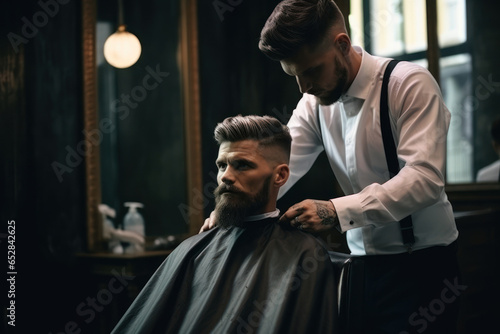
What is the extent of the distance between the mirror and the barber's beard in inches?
80.8

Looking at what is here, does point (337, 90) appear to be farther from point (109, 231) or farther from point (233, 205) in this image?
point (109, 231)

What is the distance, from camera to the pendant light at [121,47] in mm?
3615

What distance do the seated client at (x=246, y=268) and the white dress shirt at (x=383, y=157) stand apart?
0.18 meters

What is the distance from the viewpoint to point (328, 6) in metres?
1.77

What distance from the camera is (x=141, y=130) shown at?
3852 mm

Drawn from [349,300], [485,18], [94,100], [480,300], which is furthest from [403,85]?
[485,18]

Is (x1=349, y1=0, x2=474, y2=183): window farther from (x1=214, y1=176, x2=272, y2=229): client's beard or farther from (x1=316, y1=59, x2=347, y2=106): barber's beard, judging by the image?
(x1=214, y1=176, x2=272, y2=229): client's beard

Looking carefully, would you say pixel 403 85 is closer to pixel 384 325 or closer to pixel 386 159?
pixel 386 159

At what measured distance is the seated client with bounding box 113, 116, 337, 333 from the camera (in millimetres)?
1576

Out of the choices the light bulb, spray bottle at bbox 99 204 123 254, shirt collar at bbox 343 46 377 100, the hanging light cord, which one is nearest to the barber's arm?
shirt collar at bbox 343 46 377 100

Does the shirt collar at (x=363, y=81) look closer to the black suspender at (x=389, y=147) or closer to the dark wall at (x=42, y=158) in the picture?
the black suspender at (x=389, y=147)

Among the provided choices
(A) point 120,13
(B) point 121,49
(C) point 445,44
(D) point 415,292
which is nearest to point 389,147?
(D) point 415,292

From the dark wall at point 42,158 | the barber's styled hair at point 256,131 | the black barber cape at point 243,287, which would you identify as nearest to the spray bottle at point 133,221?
the dark wall at point 42,158

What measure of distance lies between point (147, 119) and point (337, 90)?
2.30 meters
